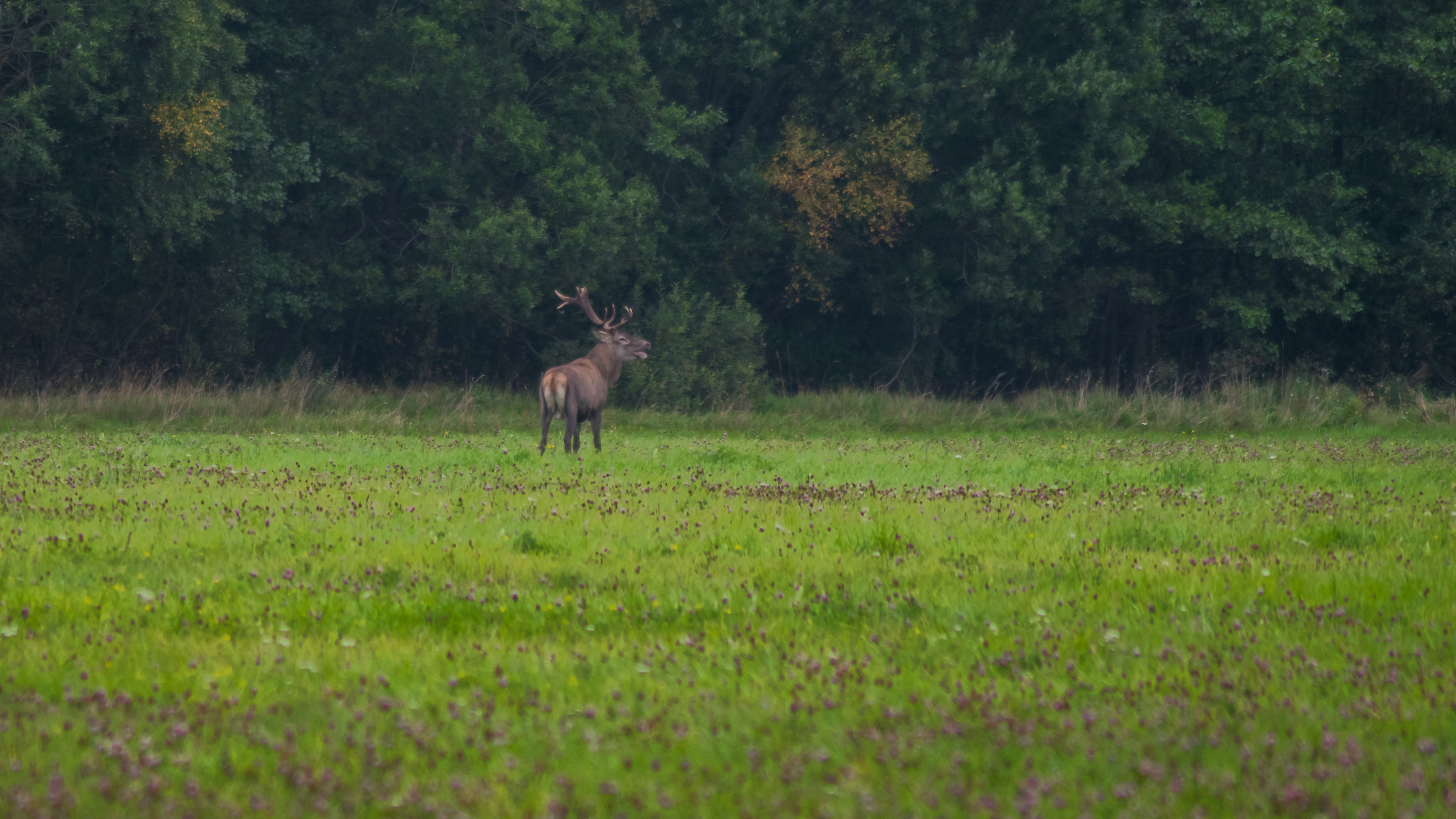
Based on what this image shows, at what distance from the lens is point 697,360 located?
32656 millimetres

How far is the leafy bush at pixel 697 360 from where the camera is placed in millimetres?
31438

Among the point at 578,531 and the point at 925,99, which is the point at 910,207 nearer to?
the point at 925,99

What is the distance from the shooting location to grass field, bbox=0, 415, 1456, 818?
414 cm

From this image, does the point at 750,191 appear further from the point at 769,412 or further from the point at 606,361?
the point at 606,361

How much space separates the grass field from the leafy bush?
63.6 ft

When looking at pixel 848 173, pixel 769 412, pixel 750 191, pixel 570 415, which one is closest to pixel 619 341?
pixel 570 415

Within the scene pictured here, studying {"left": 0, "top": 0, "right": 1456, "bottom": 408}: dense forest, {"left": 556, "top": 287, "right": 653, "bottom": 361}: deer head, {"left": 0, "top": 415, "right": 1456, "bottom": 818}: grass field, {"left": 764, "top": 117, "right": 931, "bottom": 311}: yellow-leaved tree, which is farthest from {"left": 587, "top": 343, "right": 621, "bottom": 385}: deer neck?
{"left": 764, "top": 117, "right": 931, "bottom": 311}: yellow-leaved tree

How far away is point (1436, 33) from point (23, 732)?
37311 millimetres

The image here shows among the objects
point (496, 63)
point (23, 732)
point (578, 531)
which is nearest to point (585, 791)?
point (23, 732)

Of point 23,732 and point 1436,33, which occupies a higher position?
point 1436,33

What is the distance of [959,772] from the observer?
4270mm

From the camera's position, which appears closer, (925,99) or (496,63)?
(496,63)

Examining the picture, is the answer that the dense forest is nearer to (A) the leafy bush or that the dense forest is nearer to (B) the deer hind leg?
(A) the leafy bush

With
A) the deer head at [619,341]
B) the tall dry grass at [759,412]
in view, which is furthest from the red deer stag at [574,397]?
the tall dry grass at [759,412]
